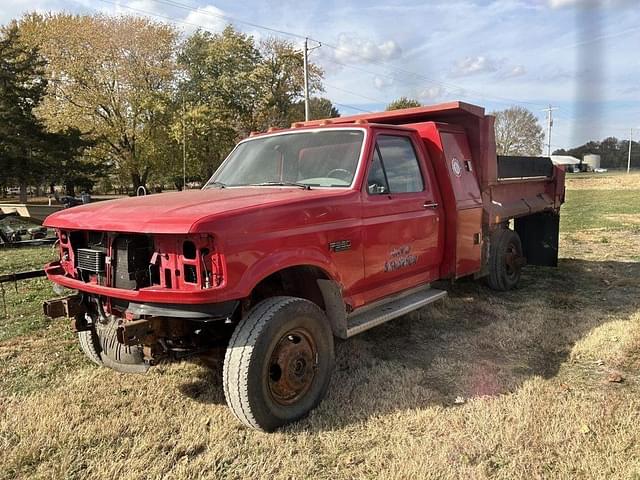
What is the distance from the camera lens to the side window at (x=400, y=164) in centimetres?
443

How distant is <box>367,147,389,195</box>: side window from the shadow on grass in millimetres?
1467

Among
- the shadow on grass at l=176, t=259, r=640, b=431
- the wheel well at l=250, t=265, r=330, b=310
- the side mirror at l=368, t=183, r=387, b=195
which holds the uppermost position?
the side mirror at l=368, t=183, r=387, b=195

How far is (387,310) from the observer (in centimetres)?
433

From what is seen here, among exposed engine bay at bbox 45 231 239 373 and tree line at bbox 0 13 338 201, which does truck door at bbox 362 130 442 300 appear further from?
tree line at bbox 0 13 338 201

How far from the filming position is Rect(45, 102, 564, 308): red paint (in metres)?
3.00

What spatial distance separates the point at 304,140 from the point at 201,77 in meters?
31.9

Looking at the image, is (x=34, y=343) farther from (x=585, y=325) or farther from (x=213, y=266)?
(x=585, y=325)

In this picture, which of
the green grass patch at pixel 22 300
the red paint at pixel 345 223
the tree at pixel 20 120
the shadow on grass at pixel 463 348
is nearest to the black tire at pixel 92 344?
the red paint at pixel 345 223

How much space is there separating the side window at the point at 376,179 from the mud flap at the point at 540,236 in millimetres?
4209

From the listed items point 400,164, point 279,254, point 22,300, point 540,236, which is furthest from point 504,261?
point 22,300

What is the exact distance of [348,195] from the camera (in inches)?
153

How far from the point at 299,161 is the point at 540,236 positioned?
5.02 meters

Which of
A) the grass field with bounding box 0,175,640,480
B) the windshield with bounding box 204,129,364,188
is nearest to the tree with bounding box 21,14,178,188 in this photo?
the windshield with bounding box 204,129,364,188

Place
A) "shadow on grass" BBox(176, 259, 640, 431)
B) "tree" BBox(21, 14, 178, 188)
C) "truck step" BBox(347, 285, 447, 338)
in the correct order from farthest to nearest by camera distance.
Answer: "tree" BBox(21, 14, 178, 188) → "truck step" BBox(347, 285, 447, 338) → "shadow on grass" BBox(176, 259, 640, 431)
